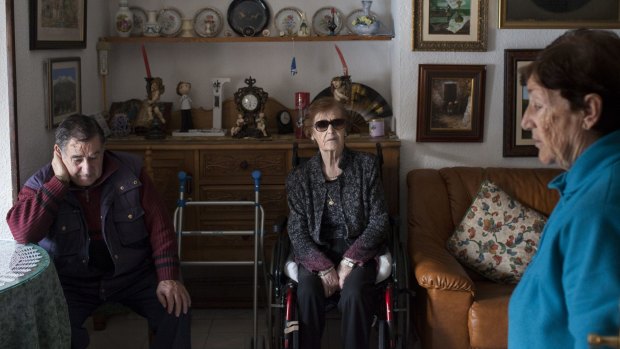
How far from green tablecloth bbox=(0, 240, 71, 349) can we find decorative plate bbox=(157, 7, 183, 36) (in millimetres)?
1937

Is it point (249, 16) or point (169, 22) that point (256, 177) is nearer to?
point (249, 16)

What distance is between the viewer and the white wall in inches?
127

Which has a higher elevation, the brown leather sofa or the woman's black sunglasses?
the woman's black sunglasses

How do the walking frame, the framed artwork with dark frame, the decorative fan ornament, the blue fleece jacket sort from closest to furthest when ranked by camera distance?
the blue fleece jacket
the walking frame
the framed artwork with dark frame
the decorative fan ornament

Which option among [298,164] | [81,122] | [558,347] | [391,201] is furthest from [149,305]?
[558,347]

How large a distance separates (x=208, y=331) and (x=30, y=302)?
5.88ft

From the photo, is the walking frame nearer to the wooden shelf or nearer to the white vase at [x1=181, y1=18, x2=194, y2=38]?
the wooden shelf

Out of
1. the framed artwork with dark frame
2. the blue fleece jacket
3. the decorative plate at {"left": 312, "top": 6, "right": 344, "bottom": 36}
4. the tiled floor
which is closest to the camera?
the blue fleece jacket

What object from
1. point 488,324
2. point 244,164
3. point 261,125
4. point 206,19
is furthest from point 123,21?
point 488,324

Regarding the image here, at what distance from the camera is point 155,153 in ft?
13.5

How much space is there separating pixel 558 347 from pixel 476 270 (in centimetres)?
226

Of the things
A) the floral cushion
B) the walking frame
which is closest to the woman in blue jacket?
the floral cushion

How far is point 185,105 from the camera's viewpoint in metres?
4.43

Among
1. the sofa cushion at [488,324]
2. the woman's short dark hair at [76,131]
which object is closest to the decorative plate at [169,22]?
the woman's short dark hair at [76,131]
